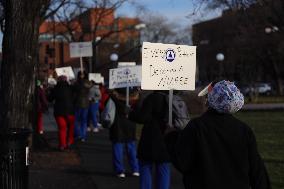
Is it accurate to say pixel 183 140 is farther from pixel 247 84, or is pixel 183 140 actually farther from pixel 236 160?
pixel 247 84

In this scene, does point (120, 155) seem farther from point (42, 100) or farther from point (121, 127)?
point (42, 100)

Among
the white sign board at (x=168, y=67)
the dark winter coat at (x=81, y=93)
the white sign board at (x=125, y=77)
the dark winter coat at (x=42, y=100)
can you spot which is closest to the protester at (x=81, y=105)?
the dark winter coat at (x=81, y=93)

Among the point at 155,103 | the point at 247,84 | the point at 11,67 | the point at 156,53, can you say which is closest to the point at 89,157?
the point at 11,67

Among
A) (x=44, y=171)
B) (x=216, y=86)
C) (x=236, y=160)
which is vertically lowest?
(x=44, y=171)

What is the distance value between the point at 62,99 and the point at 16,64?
2.46 metres

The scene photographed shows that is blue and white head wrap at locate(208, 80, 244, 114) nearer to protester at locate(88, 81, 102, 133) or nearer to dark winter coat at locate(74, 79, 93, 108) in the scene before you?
dark winter coat at locate(74, 79, 93, 108)

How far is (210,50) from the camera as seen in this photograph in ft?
283

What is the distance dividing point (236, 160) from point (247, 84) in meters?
54.5

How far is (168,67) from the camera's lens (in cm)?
684

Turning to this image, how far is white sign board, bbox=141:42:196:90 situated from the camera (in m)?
6.78

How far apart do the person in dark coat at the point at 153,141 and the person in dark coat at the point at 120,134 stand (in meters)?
1.98

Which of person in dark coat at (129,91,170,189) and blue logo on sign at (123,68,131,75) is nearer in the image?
person in dark coat at (129,91,170,189)

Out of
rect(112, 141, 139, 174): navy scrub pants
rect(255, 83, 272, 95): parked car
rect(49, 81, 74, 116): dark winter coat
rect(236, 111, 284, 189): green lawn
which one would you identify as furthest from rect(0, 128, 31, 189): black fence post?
rect(255, 83, 272, 95): parked car

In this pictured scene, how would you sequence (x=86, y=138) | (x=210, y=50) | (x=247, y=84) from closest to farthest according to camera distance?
(x=86, y=138)
(x=247, y=84)
(x=210, y=50)
